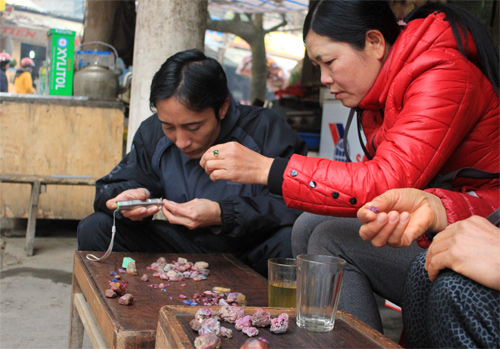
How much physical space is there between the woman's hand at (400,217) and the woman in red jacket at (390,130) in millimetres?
92

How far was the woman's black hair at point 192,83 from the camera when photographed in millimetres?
2260

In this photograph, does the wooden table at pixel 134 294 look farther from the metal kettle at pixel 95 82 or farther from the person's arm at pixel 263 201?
the metal kettle at pixel 95 82

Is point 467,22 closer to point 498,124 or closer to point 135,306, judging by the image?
point 498,124

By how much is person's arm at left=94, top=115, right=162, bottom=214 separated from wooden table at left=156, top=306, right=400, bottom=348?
4.20 feet

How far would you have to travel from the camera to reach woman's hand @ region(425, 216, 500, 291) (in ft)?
3.58

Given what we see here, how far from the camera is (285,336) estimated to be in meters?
1.19

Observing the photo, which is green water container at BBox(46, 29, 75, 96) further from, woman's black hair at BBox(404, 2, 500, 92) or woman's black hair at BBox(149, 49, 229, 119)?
woman's black hair at BBox(404, 2, 500, 92)

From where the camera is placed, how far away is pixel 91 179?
183 inches

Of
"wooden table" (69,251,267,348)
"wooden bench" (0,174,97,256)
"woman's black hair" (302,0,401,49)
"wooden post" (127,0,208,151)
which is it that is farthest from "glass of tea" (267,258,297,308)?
"wooden bench" (0,174,97,256)

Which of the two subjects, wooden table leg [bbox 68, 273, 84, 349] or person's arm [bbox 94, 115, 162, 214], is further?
person's arm [bbox 94, 115, 162, 214]

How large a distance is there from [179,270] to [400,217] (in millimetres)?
887

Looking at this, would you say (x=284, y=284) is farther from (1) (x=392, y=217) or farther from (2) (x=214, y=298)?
(1) (x=392, y=217)

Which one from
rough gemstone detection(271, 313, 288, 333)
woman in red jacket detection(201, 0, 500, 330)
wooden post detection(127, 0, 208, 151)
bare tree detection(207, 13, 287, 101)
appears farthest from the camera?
bare tree detection(207, 13, 287, 101)

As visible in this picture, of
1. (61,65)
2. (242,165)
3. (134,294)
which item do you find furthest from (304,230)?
(61,65)
